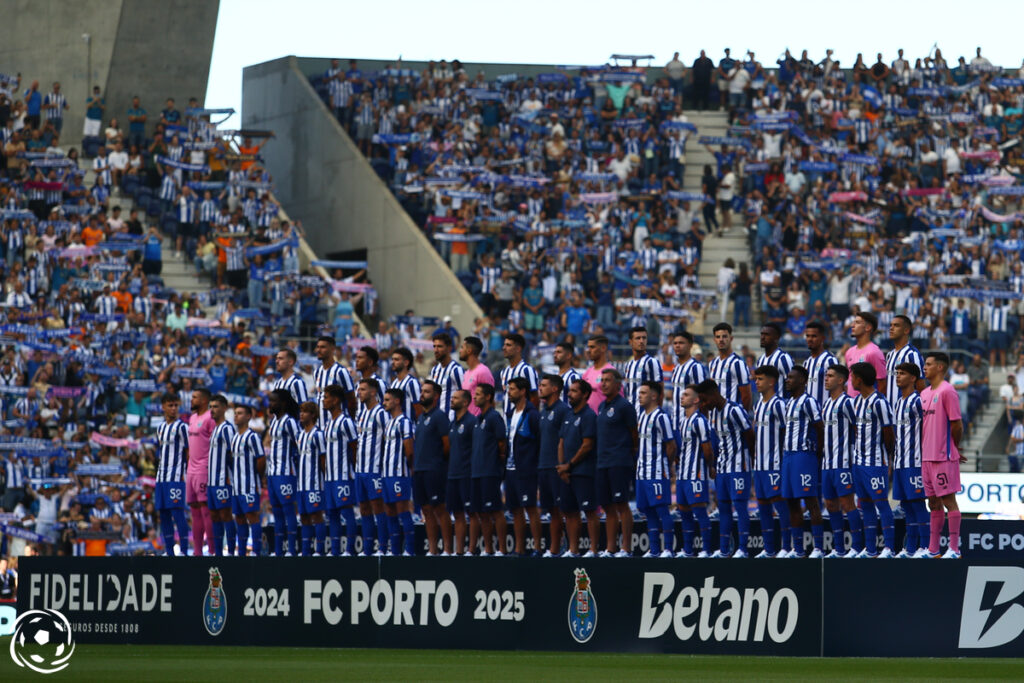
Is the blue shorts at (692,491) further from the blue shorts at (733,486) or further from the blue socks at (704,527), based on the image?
the blue shorts at (733,486)

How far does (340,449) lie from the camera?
18469mm

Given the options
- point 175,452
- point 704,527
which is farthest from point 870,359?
point 175,452

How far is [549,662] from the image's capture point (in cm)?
1412

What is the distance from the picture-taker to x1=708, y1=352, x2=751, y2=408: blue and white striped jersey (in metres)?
17.0

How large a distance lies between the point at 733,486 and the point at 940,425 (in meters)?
2.16

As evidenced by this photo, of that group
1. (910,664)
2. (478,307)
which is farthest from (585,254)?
(910,664)

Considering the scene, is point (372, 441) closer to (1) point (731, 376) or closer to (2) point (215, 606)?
(2) point (215, 606)

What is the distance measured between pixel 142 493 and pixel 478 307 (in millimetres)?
8668

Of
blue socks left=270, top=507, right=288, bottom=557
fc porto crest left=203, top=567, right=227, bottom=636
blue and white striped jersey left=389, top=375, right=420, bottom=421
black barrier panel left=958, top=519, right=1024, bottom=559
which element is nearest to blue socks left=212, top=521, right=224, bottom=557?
blue socks left=270, top=507, right=288, bottom=557

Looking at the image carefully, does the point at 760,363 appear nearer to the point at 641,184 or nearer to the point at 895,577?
the point at 895,577

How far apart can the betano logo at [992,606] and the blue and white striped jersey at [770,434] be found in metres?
2.80

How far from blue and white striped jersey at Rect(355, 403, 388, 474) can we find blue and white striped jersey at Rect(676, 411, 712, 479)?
3185 mm

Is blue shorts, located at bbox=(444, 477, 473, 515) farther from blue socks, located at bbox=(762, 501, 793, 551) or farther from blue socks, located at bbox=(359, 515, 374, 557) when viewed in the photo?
blue socks, located at bbox=(762, 501, 793, 551)

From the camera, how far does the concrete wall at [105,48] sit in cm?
3556
